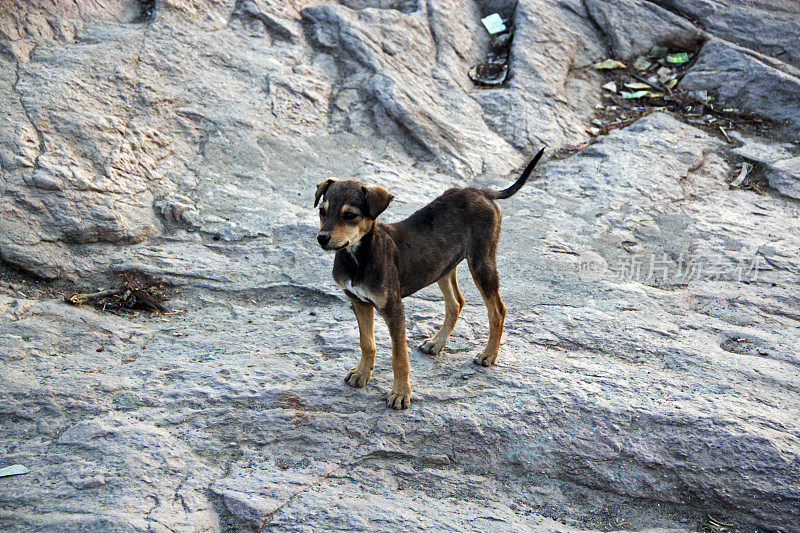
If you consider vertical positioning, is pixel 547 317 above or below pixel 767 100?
below

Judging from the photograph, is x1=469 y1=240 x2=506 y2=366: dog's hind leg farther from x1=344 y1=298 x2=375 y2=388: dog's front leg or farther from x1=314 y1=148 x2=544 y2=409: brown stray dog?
x1=344 y1=298 x2=375 y2=388: dog's front leg

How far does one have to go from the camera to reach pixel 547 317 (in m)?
6.37

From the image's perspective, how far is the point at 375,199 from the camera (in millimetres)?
4703

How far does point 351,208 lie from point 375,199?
0.66 feet

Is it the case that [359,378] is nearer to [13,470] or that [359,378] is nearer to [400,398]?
[400,398]

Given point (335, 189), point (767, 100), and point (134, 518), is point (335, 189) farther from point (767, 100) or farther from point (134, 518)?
point (767, 100)

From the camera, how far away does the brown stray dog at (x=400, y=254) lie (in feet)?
15.4

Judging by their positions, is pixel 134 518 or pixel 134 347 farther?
pixel 134 347

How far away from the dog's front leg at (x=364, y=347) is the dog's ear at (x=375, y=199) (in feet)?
2.47

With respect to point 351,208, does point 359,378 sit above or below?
below

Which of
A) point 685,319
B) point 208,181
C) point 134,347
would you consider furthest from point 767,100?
point 134,347

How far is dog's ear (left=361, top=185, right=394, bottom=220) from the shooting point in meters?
4.70

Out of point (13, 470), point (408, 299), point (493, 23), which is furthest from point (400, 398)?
point (493, 23)

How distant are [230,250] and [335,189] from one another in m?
2.73
